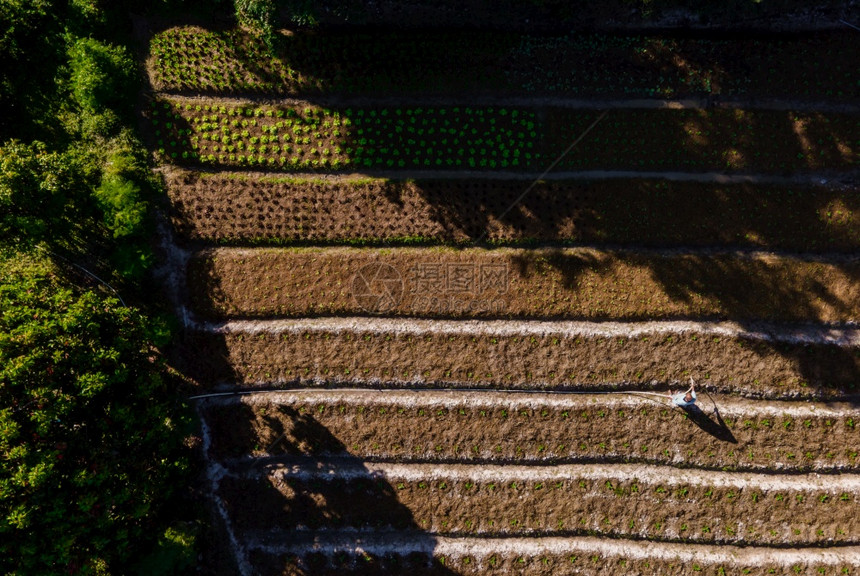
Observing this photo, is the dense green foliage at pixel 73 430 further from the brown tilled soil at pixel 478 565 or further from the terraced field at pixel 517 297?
the brown tilled soil at pixel 478 565

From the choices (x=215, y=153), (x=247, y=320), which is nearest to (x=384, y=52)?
(x=215, y=153)

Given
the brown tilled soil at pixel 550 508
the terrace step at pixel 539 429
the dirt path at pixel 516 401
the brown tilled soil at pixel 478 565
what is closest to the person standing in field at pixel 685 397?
the terrace step at pixel 539 429

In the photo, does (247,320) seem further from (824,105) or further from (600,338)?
(824,105)

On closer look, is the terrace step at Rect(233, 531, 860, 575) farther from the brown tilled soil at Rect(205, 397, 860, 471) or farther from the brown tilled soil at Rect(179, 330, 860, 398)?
the brown tilled soil at Rect(179, 330, 860, 398)

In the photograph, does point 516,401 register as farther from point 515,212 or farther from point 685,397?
point 515,212

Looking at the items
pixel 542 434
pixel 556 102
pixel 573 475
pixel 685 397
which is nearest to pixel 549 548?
pixel 573 475
